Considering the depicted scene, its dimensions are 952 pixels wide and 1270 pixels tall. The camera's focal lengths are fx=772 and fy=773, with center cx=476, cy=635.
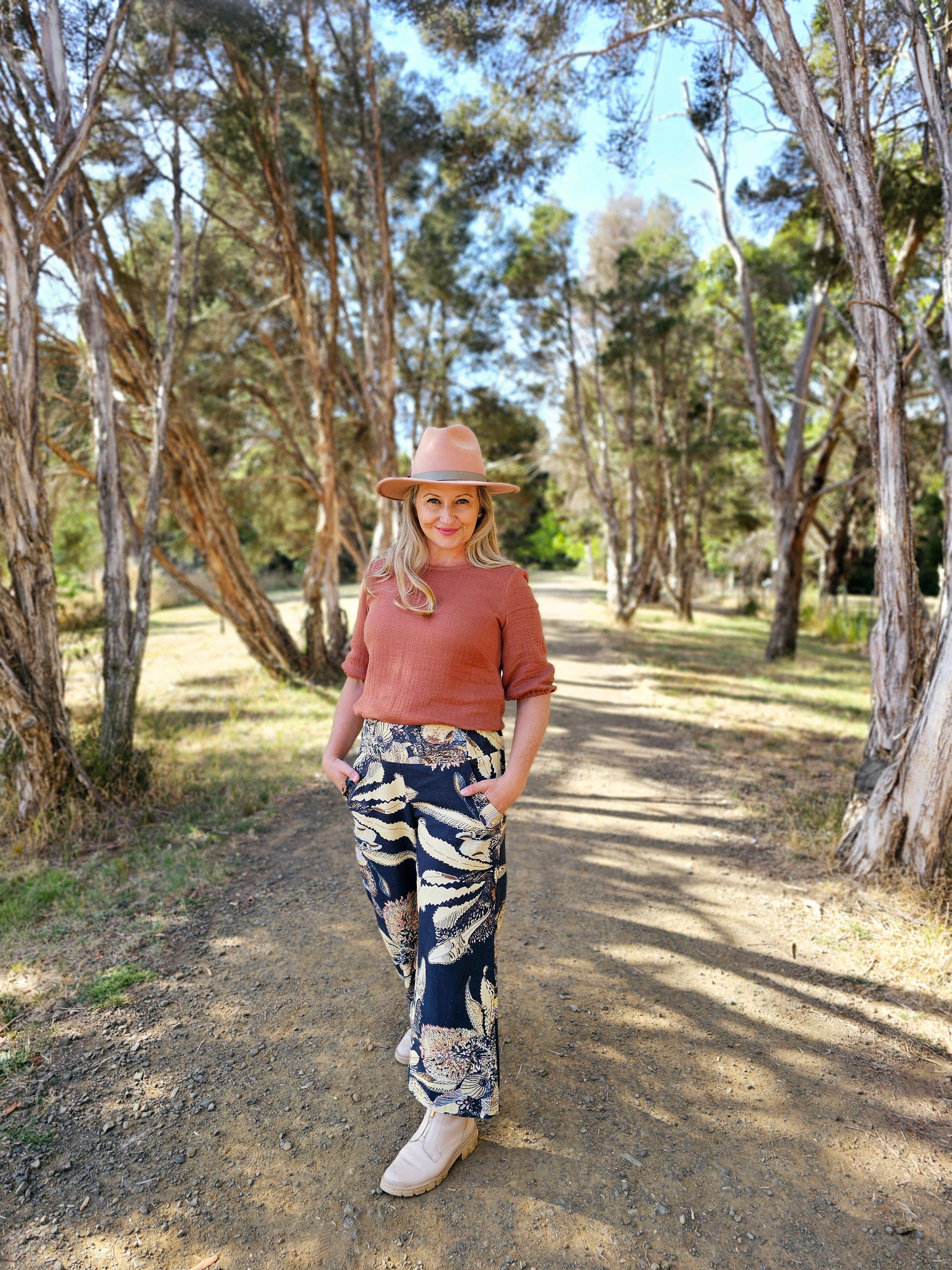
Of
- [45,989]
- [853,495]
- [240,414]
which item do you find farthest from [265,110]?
[853,495]

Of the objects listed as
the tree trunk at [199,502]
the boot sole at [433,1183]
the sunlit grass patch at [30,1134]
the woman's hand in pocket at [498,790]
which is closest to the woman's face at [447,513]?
the woman's hand in pocket at [498,790]

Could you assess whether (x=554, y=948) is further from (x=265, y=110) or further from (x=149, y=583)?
(x=265, y=110)

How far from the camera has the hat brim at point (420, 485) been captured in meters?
2.14

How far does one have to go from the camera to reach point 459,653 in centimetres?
209

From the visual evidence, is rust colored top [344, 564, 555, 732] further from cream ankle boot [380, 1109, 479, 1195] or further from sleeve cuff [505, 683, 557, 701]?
cream ankle boot [380, 1109, 479, 1195]

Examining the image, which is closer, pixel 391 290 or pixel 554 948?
pixel 554 948

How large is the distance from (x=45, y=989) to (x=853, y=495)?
61.7 ft

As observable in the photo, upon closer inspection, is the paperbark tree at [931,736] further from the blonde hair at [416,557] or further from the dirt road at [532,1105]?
the blonde hair at [416,557]

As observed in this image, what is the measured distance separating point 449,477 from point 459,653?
0.50 metres

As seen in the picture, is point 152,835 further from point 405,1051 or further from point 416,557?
point 416,557

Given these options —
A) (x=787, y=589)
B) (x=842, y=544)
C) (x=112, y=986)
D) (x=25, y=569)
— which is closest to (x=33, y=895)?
(x=112, y=986)

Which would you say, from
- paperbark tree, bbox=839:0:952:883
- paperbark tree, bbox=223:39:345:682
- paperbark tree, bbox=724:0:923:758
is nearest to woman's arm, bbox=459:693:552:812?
paperbark tree, bbox=839:0:952:883

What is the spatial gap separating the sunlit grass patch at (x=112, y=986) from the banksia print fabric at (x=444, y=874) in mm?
1465

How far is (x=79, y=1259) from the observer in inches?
76.7
